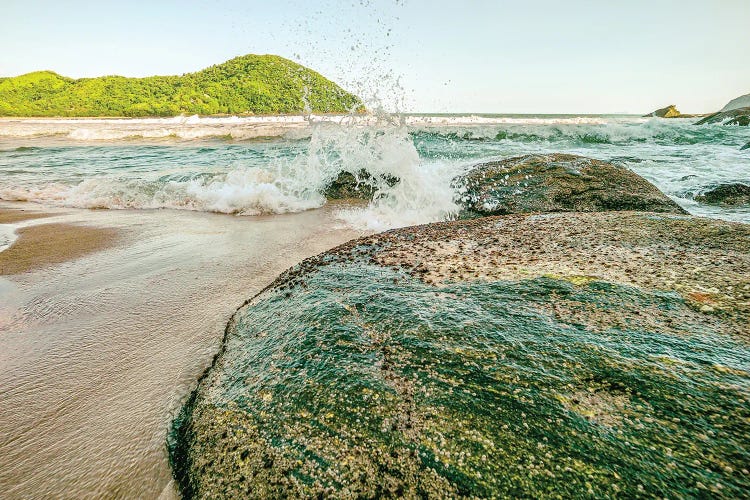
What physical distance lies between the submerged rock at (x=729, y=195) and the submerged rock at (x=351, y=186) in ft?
15.4

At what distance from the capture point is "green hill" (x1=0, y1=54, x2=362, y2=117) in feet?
149

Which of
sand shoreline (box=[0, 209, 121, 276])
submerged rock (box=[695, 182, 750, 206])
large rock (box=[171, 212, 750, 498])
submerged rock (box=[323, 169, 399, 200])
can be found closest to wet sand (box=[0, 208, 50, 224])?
sand shoreline (box=[0, 209, 121, 276])

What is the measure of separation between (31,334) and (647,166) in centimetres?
1004

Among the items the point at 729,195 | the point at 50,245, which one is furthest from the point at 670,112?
the point at 50,245

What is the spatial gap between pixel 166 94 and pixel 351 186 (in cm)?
5570

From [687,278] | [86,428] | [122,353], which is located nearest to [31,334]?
[122,353]

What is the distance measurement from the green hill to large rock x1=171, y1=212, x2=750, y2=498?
4409 centimetres

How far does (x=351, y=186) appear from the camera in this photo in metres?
6.15

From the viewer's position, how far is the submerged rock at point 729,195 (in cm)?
470

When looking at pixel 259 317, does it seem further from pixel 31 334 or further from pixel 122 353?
pixel 31 334

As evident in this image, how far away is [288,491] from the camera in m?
0.93

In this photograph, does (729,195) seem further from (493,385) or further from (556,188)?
(493,385)

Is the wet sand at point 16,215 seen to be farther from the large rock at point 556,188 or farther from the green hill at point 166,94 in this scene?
the green hill at point 166,94

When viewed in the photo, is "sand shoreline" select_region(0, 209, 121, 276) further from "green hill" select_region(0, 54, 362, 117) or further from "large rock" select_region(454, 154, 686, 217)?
"green hill" select_region(0, 54, 362, 117)
